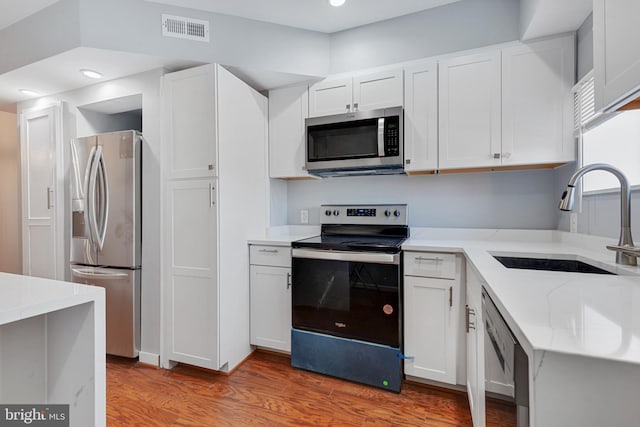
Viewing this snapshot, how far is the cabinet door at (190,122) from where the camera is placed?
2.02 meters

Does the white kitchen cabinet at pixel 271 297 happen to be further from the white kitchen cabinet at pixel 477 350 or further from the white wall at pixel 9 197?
the white wall at pixel 9 197

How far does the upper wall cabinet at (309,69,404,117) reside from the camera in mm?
2193

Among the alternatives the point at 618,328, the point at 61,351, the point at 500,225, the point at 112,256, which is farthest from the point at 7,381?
the point at 500,225

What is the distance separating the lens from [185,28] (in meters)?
2.08

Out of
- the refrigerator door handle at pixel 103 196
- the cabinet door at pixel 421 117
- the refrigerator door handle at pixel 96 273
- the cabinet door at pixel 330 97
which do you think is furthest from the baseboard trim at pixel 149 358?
the cabinet door at pixel 421 117

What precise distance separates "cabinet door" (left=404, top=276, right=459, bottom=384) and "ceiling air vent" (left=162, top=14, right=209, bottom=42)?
7.33ft

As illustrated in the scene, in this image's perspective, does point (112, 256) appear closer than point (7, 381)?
No

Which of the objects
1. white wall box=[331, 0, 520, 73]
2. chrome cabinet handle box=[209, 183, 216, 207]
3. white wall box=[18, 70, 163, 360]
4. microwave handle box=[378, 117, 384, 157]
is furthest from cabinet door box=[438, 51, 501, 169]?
white wall box=[18, 70, 163, 360]

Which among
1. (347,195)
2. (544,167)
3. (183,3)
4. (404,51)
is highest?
(183,3)

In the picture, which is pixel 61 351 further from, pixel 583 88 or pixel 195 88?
pixel 583 88

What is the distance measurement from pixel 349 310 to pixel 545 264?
114 centimetres

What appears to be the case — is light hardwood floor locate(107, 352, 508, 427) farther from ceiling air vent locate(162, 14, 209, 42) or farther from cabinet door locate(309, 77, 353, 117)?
ceiling air vent locate(162, 14, 209, 42)

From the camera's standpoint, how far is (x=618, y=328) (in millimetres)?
560

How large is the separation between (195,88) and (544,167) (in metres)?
2.52
